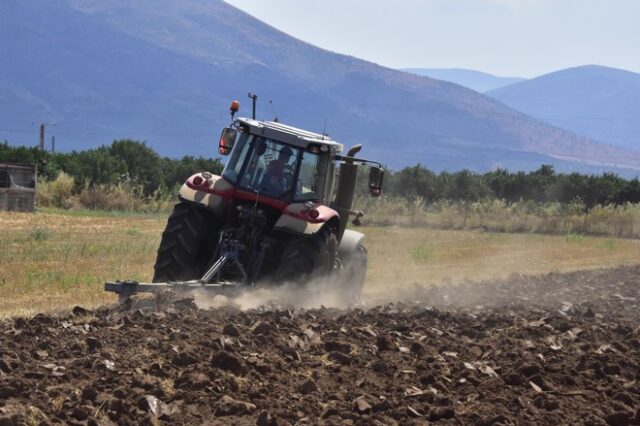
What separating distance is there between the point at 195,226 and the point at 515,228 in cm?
2535

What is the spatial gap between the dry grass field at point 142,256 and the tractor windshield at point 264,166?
2.03 metres

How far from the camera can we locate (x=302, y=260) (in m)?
11.4

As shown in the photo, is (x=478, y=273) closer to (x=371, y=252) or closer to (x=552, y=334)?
(x=371, y=252)

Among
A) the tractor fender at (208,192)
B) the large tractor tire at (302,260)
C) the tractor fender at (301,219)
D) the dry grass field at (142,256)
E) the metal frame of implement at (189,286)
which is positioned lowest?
the dry grass field at (142,256)

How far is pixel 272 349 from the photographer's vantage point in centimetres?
835

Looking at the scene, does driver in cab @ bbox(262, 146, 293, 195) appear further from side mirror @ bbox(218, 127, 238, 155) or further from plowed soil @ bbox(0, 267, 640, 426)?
plowed soil @ bbox(0, 267, 640, 426)

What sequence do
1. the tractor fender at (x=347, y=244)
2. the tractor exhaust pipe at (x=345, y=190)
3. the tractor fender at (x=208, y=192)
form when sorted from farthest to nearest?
the tractor fender at (x=347, y=244) < the tractor exhaust pipe at (x=345, y=190) < the tractor fender at (x=208, y=192)

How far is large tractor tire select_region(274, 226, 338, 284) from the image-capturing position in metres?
11.4

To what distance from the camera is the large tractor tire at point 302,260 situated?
11406 millimetres

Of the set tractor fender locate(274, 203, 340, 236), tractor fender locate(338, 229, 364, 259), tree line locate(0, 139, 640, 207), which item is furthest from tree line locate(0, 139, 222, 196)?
tractor fender locate(274, 203, 340, 236)

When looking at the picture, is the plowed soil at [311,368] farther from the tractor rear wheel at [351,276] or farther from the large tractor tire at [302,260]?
the tractor rear wheel at [351,276]

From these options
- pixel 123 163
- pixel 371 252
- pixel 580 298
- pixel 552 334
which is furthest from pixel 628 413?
pixel 123 163

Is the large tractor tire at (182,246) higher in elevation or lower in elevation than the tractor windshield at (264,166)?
lower

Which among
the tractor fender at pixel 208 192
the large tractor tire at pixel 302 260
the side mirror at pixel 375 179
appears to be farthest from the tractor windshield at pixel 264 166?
the side mirror at pixel 375 179
